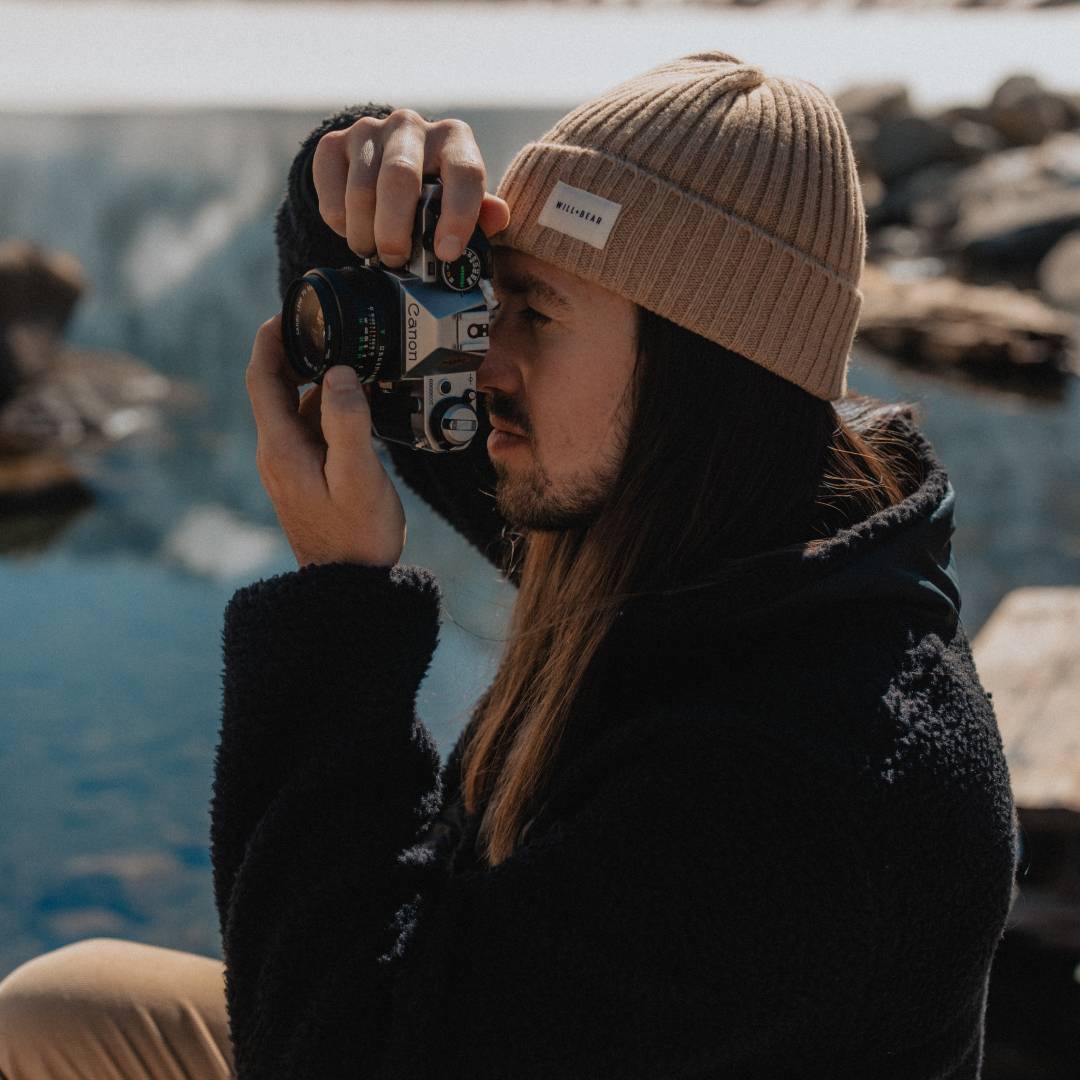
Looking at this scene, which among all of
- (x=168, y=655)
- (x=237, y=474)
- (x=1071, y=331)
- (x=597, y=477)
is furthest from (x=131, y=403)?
(x=597, y=477)

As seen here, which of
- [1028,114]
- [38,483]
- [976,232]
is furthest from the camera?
[1028,114]

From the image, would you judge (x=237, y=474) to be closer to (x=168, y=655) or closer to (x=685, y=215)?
(x=168, y=655)

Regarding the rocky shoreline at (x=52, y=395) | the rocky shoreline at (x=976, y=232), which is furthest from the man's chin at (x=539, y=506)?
the rocky shoreline at (x=976, y=232)

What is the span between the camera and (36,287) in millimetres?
6438

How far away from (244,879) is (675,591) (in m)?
0.41

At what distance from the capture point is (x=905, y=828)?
3.27 ft

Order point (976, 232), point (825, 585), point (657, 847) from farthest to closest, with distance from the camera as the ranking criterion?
point (976, 232) → point (825, 585) → point (657, 847)

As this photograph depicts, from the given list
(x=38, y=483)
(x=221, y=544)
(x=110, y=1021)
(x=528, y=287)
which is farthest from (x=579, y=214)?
(x=38, y=483)

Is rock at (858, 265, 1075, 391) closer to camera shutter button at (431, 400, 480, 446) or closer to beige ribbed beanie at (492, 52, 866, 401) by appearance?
beige ribbed beanie at (492, 52, 866, 401)

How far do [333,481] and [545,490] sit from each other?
204 millimetres

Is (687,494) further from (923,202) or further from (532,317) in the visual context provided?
(923,202)

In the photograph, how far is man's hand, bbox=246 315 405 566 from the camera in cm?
117

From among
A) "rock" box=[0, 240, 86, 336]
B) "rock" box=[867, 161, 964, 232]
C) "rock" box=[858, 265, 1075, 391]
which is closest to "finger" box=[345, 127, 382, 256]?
"rock" box=[0, 240, 86, 336]

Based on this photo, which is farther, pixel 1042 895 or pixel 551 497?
pixel 1042 895
